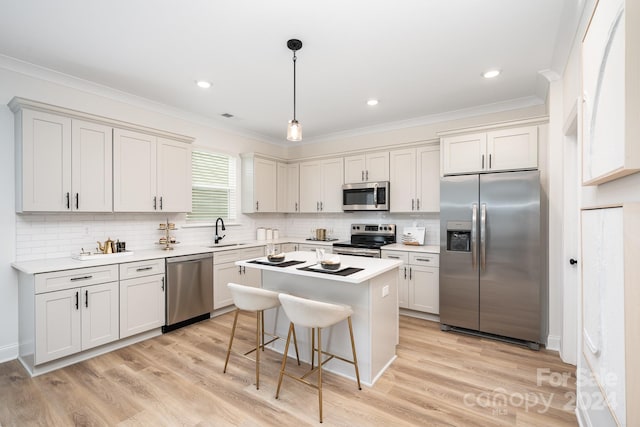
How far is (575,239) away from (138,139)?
466 centimetres

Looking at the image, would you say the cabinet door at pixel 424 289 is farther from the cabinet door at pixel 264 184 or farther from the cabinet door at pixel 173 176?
the cabinet door at pixel 173 176

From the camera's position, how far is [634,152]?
3.29ft

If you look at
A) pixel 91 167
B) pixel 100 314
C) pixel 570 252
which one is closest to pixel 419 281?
pixel 570 252

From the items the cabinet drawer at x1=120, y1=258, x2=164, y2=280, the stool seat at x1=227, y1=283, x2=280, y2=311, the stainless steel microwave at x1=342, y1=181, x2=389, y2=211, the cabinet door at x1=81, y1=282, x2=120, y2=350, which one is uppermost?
the stainless steel microwave at x1=342, y1=181, x2=389, y2=211

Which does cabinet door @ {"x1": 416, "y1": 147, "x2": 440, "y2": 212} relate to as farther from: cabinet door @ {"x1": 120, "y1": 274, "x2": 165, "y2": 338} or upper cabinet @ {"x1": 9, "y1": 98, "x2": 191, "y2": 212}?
cabinet door @ {"x1": 120, "y1": 274, "x2": 165, "y2": 338}

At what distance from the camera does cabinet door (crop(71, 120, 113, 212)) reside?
3.06m

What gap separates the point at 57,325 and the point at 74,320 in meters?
0.12

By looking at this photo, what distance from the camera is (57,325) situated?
2.68 metres

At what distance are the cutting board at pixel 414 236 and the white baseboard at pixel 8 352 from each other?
4.58 meters

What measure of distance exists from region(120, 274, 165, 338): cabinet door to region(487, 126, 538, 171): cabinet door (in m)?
4.07

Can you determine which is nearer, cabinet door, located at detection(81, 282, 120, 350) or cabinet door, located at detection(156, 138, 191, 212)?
cabinet door, located at detection(81, 282, 120, 350)

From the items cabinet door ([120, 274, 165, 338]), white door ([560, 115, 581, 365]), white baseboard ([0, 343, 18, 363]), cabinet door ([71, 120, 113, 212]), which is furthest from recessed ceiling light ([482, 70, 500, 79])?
white baseboard ([0, 343, 18, 363])

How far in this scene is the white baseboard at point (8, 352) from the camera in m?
2.81

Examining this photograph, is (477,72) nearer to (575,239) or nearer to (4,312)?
(575,239)
